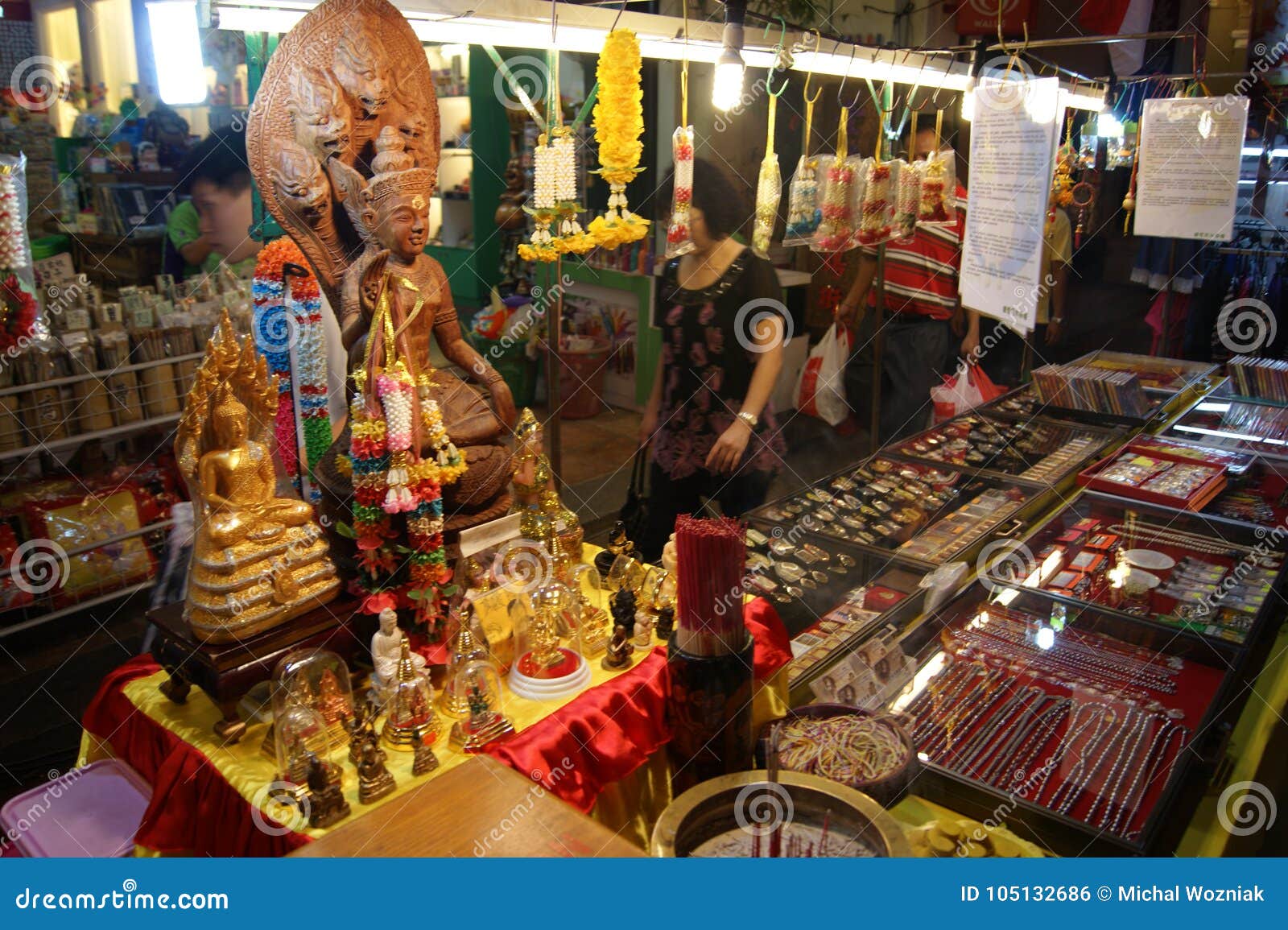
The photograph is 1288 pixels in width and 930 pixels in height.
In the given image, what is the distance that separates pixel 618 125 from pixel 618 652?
1717 millimetres

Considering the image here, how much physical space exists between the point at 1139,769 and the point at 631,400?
344 cm

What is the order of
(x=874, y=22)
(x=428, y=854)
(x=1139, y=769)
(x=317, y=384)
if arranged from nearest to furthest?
(x=428, y=854) < (x=1139, y=769) < (x=317, y=384) < (x=874, y=22)

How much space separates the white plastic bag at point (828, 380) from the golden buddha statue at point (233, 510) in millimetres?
4258

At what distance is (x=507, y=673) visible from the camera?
233cm

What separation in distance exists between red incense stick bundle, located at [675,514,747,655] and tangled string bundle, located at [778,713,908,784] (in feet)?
0.74

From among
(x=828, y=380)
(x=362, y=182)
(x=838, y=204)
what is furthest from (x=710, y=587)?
(x=828, y=380)

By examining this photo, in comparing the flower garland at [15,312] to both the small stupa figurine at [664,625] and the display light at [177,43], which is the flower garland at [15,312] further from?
the small stupa figurine at [664,625]

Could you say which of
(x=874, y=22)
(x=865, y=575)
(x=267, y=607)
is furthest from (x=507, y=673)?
(x=874, y=22)

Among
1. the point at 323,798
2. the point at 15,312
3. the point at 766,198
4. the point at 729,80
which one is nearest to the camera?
the point at 323,798

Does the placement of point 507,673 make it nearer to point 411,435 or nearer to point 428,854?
point 411,435

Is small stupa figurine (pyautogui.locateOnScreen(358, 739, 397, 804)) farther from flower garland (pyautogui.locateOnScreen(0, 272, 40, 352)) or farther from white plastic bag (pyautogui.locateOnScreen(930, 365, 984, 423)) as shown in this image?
white plastic bag (pyautogui.locateOnScreen(930, 365, 984, 423))

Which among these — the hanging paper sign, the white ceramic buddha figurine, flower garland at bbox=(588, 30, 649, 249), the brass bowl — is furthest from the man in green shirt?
the hanging paper sign

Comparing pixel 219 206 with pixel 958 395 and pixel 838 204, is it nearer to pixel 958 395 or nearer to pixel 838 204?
pixel 838 204

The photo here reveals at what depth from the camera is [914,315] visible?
5477 mm
